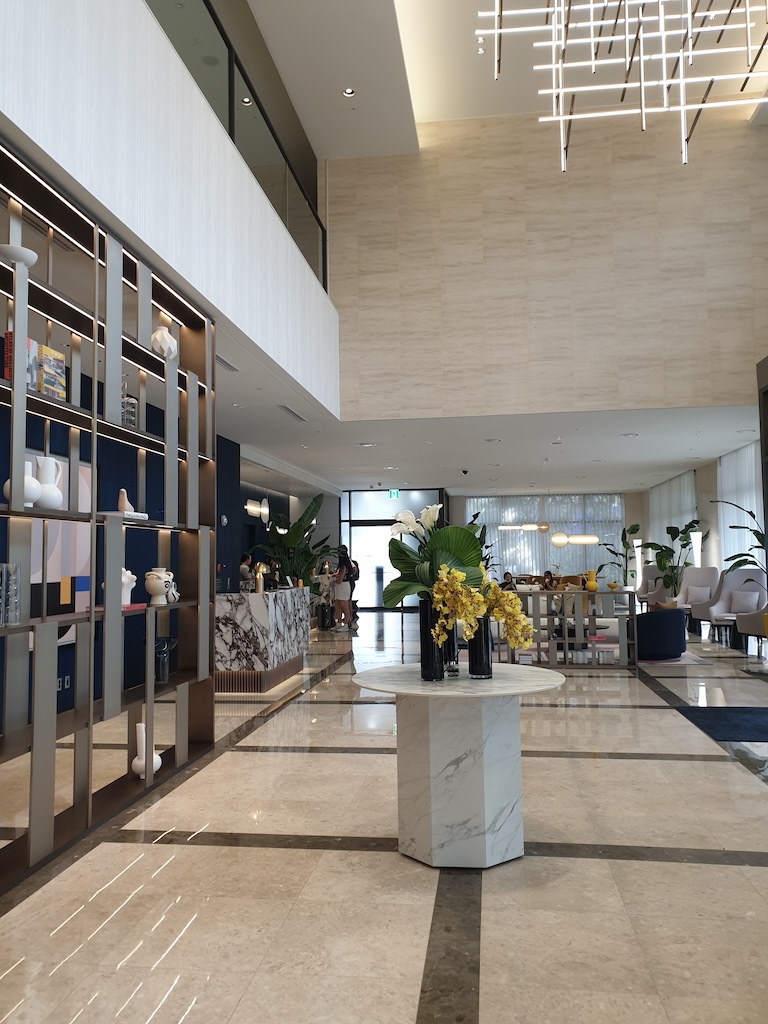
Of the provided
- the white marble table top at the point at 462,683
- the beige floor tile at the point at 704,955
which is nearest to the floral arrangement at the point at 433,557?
the white marble table top at the point at 462,683

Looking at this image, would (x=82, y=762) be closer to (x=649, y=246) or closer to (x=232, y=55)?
(x=232, y=55)

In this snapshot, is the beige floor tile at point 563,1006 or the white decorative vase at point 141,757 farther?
the white decorative vase at point 141,757

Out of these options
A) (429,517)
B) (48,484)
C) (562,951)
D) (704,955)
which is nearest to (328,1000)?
(562,951)

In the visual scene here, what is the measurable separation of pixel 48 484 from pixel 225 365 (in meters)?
3.70

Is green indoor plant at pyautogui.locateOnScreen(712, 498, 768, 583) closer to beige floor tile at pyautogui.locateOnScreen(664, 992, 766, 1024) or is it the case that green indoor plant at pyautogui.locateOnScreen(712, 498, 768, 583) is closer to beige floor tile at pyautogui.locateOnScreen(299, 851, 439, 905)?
beige floor tile at pyautogui.locateOnScreen(299, 851, 439, 905)

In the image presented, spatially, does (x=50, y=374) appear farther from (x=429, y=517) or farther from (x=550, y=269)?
(x=550, y=269)

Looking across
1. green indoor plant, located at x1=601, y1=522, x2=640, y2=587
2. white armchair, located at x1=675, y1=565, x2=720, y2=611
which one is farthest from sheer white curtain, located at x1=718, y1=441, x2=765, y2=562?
green indoor plant, located at x1=601, y1=522, x2=640, y2=587

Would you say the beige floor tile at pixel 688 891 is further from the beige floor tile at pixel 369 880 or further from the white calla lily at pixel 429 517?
the white calla lily at pixel 429 517

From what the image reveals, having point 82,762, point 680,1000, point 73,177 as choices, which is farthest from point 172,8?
point 680,1000

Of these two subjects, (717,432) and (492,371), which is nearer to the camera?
(492,371)

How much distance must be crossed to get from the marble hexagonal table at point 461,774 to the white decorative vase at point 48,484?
1683mm

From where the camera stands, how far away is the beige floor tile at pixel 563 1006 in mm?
2246

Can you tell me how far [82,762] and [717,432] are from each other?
10258mm

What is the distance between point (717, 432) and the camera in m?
11.7
